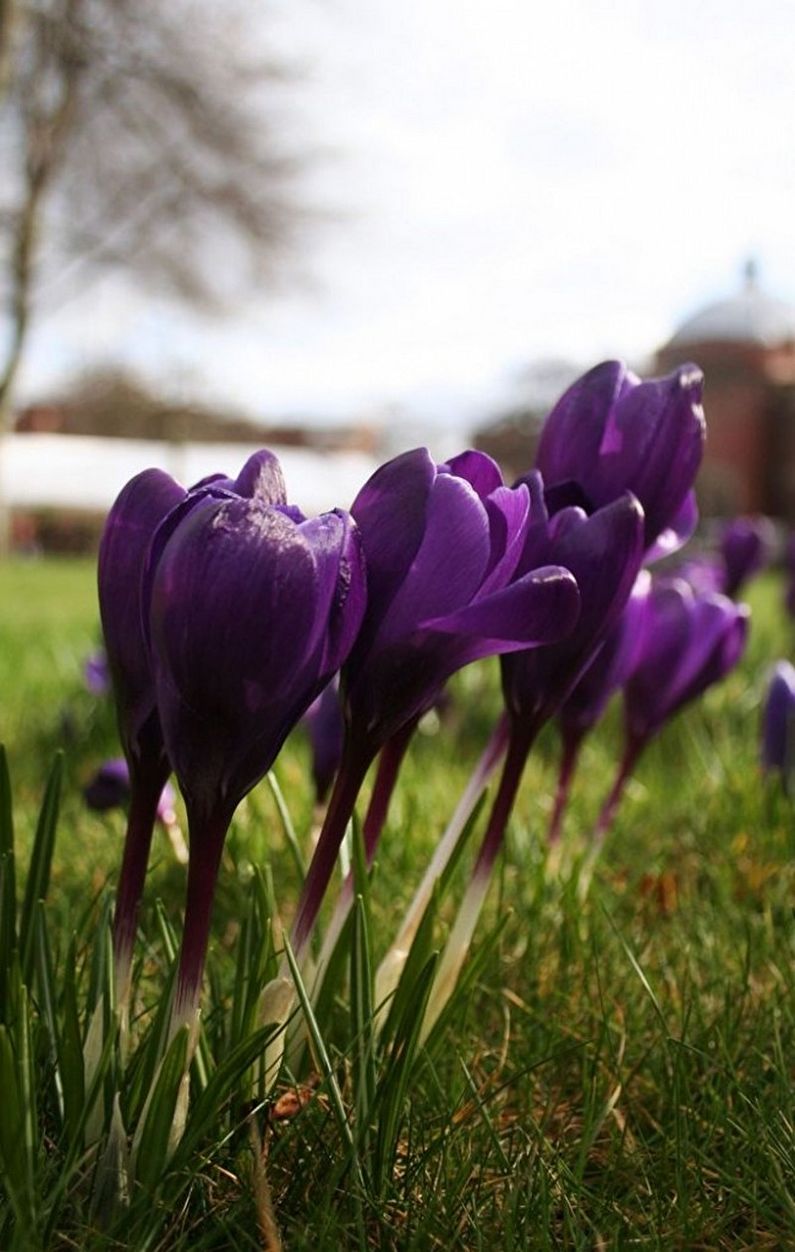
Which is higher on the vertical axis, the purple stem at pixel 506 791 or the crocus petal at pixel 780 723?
the purple stem at pixel 506 791

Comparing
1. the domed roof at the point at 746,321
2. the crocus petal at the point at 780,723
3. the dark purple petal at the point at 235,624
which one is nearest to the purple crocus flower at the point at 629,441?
the dark purple petal at the point at 235,624

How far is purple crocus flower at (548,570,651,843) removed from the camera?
1.39 m

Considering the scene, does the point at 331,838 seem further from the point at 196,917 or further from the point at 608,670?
the point at 608,670

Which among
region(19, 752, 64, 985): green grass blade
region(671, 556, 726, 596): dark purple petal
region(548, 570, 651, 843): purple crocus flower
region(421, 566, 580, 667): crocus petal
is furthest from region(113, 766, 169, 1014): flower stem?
region(671, 556, 726, 596): dark purple petal

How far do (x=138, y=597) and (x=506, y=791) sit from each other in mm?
352

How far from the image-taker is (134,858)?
2.85 ft

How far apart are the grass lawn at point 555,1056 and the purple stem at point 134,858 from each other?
133 millimetres

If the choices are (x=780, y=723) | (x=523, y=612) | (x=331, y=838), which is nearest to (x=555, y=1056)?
(x=331, y=838)

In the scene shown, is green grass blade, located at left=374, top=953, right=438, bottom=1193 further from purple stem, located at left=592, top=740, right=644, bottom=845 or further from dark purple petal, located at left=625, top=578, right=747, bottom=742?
dark purple petal, located at left=625, top=578, right=747, bottom=742

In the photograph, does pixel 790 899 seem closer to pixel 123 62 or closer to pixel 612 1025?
pixel 612 1025

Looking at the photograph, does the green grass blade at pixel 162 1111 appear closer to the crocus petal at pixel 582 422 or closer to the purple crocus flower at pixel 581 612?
the purple crocus flower at pixel 581 612

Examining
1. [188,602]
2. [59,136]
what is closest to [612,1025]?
[188,602]

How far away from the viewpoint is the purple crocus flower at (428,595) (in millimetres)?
784

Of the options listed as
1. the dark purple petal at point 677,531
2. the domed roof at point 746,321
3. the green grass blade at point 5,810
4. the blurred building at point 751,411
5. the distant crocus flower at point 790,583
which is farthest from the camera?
the domed roof at point 746,321
